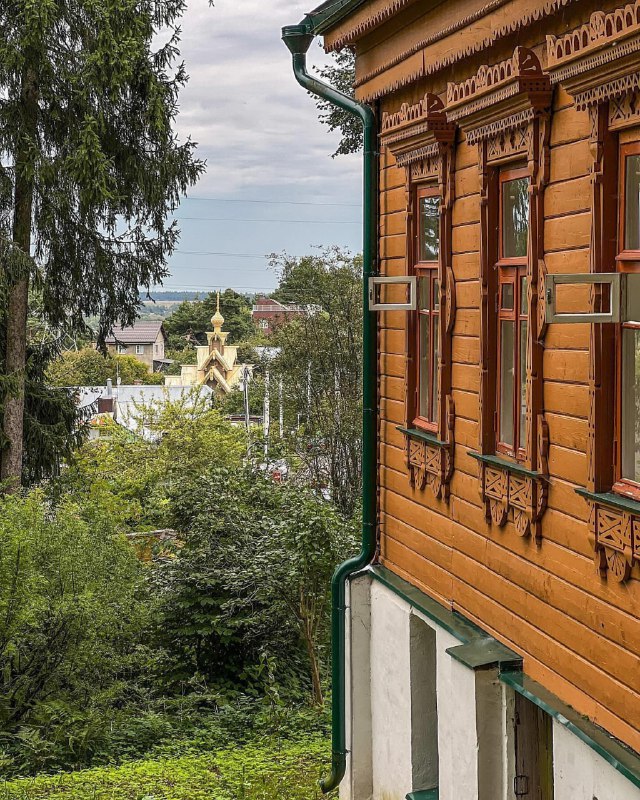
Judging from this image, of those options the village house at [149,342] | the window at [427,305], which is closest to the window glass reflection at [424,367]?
the window at [427,305]

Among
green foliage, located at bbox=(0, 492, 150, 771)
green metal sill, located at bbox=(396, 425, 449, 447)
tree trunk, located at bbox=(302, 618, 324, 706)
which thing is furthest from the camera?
tree trunk, located at bbox=(302, 618, 324, 706)

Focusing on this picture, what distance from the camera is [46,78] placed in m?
17.4

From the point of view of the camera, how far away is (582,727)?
450 cm

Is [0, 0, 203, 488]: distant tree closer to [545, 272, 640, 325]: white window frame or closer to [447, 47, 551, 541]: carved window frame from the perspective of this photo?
[447, 47, 551, 541]: carved window frame

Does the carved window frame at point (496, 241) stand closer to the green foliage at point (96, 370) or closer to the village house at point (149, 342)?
the green foliage at point (96, 370)

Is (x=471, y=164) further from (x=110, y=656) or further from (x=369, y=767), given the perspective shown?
(x=110, y=656)

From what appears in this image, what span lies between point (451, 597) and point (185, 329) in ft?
252

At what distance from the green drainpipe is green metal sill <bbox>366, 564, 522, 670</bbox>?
651 mm

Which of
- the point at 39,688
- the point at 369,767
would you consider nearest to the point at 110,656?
the point at 39,688

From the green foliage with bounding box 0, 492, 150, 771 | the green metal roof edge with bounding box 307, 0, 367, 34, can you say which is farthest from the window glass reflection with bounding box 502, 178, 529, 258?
the green foliage with bounding box 0, 492, 150, 771

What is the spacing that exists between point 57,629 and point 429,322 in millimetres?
6961

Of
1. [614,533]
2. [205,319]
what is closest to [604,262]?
[614,533]

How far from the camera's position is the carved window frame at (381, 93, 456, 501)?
6.18m

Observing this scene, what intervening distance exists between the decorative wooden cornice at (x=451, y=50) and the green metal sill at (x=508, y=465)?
206 centimetres
